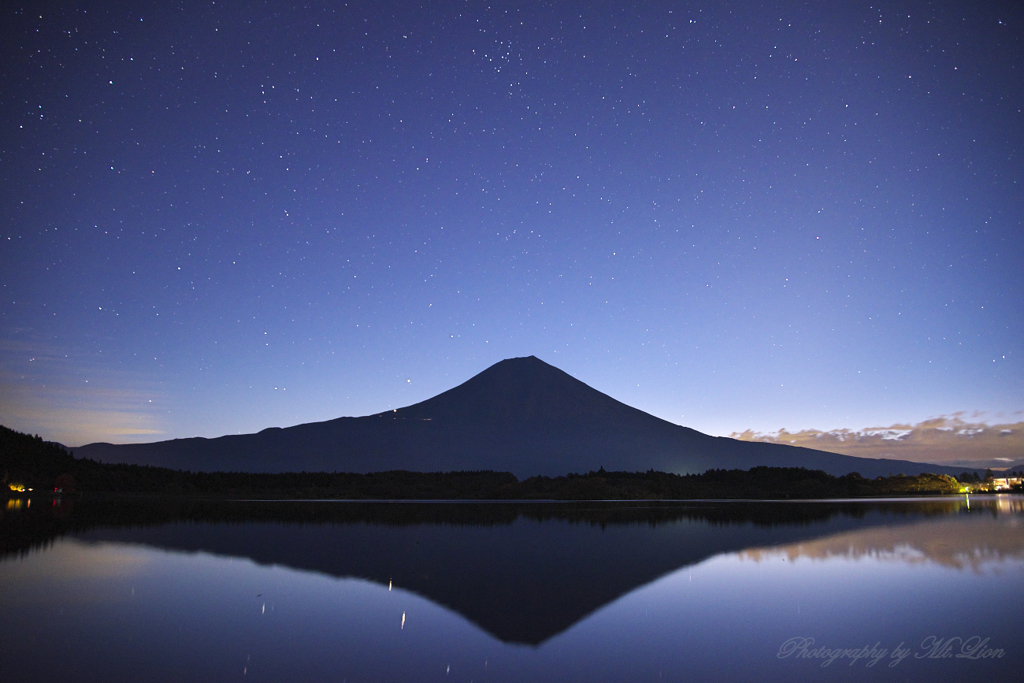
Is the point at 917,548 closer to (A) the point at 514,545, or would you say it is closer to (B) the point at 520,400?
(A) the point at 514,545

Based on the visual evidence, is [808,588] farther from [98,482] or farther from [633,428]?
[633,428]

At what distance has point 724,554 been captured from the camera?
14.5 metres

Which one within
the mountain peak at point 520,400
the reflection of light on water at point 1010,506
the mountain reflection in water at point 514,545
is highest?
the mountain peak at point 520,400

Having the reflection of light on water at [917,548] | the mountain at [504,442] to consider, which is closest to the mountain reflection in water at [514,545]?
the reflection of light on water at [917,548]

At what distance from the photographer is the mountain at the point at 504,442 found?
11206 cm

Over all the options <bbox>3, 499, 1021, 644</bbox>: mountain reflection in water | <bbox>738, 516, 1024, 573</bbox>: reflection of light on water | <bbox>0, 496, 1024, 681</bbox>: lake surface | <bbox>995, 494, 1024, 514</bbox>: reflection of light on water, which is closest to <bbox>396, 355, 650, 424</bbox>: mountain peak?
<bbox>995, 494, 1024, 514</bbox>: reflection of light on water

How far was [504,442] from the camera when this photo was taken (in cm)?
12269

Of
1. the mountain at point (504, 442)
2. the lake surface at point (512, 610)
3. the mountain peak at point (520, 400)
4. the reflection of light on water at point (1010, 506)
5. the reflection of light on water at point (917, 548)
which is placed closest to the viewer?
the lake surface at point (512, 610)

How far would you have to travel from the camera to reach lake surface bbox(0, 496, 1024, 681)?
6.24 meters

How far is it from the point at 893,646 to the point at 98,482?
78.8m

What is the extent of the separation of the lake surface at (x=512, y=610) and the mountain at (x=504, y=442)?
9282 centimetres

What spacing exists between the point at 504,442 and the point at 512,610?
11507 cm

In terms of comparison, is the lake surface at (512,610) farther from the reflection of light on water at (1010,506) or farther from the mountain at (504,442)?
the mountain at (504,442)

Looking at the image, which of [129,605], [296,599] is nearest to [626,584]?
[296,599]
